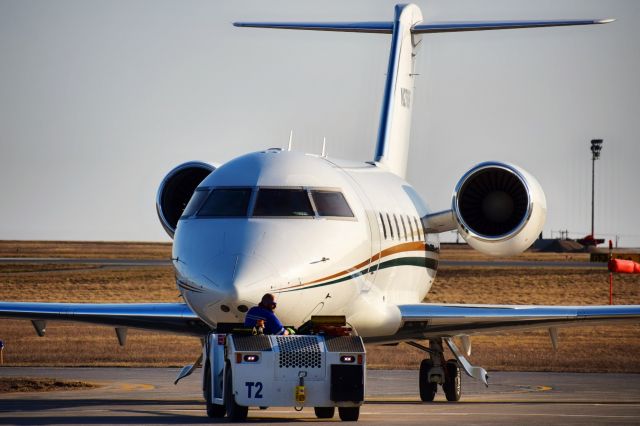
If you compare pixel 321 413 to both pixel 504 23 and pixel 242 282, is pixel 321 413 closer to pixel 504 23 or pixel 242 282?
pixel 242 282

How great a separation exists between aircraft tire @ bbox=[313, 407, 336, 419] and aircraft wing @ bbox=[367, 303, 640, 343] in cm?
400

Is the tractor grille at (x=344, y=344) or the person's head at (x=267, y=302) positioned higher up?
the person's head at (x=267, y=302)

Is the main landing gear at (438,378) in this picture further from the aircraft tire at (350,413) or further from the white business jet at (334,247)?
the aircraft tire at (350,413)

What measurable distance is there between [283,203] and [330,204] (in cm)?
82

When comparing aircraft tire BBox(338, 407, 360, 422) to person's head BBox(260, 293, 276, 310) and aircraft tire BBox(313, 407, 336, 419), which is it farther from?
person's head BBox(260, 293, 276, 310)

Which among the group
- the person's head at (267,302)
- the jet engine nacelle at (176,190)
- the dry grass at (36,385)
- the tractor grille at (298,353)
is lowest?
the dry grass at (36,385)

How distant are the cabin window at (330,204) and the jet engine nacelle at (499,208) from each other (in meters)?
3.97

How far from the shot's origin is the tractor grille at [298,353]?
15.7 m

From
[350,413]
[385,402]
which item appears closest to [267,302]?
[350,413]

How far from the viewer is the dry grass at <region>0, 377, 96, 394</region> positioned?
22906 mm

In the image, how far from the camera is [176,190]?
22.3 meters

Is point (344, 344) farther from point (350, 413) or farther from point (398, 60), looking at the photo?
point (398, 60)

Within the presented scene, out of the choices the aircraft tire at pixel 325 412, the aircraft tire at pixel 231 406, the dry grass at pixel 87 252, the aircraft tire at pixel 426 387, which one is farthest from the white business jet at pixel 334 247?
the dry grass at pixel 87 252

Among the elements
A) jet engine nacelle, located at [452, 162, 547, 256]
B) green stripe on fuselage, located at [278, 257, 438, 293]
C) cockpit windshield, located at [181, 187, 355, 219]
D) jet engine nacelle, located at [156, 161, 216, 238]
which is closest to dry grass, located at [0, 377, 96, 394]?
jet engine nacelle, located at [156, 161, 216, 238]
